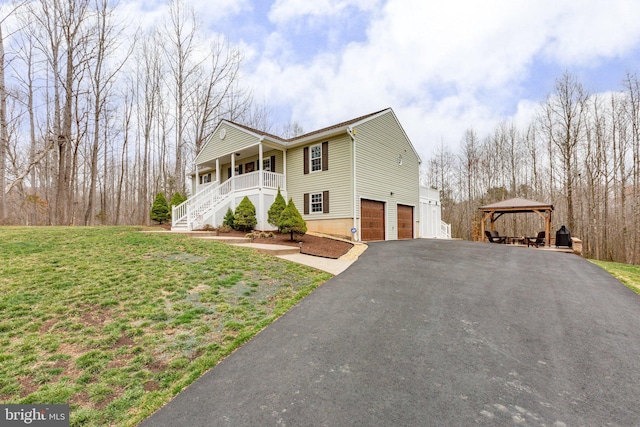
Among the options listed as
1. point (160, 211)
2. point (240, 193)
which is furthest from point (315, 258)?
point (160, 211)

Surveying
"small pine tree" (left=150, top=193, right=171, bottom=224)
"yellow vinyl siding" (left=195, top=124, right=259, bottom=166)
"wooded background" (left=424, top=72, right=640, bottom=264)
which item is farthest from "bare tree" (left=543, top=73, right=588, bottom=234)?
"small pine tree" (left=150, top=193, right=171, bottom=224)

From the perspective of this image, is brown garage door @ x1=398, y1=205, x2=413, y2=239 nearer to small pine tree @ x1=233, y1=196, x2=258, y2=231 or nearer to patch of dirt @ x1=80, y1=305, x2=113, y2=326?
small pine tree @ x1=233, y1=196, x2=258, y2=231

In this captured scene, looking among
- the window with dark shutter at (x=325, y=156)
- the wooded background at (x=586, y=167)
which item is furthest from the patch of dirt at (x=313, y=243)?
the wooded background at (x=586, y=167)

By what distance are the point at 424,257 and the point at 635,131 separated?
1779 centimetres

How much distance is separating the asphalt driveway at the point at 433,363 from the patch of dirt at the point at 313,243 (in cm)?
388

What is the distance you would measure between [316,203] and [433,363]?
36.4ft

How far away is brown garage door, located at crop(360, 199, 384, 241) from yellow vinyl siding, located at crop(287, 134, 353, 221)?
95cm

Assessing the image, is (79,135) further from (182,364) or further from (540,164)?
(540,164)

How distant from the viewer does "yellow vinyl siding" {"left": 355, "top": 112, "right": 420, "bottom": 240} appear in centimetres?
1345

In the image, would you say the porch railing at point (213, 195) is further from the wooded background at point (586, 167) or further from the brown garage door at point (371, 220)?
the wooded background at point (586, 167)

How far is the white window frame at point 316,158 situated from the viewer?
13875mm

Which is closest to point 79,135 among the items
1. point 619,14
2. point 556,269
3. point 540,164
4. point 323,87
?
point 323,87

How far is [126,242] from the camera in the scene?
9062 millimetres

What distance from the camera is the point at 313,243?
1104cm
